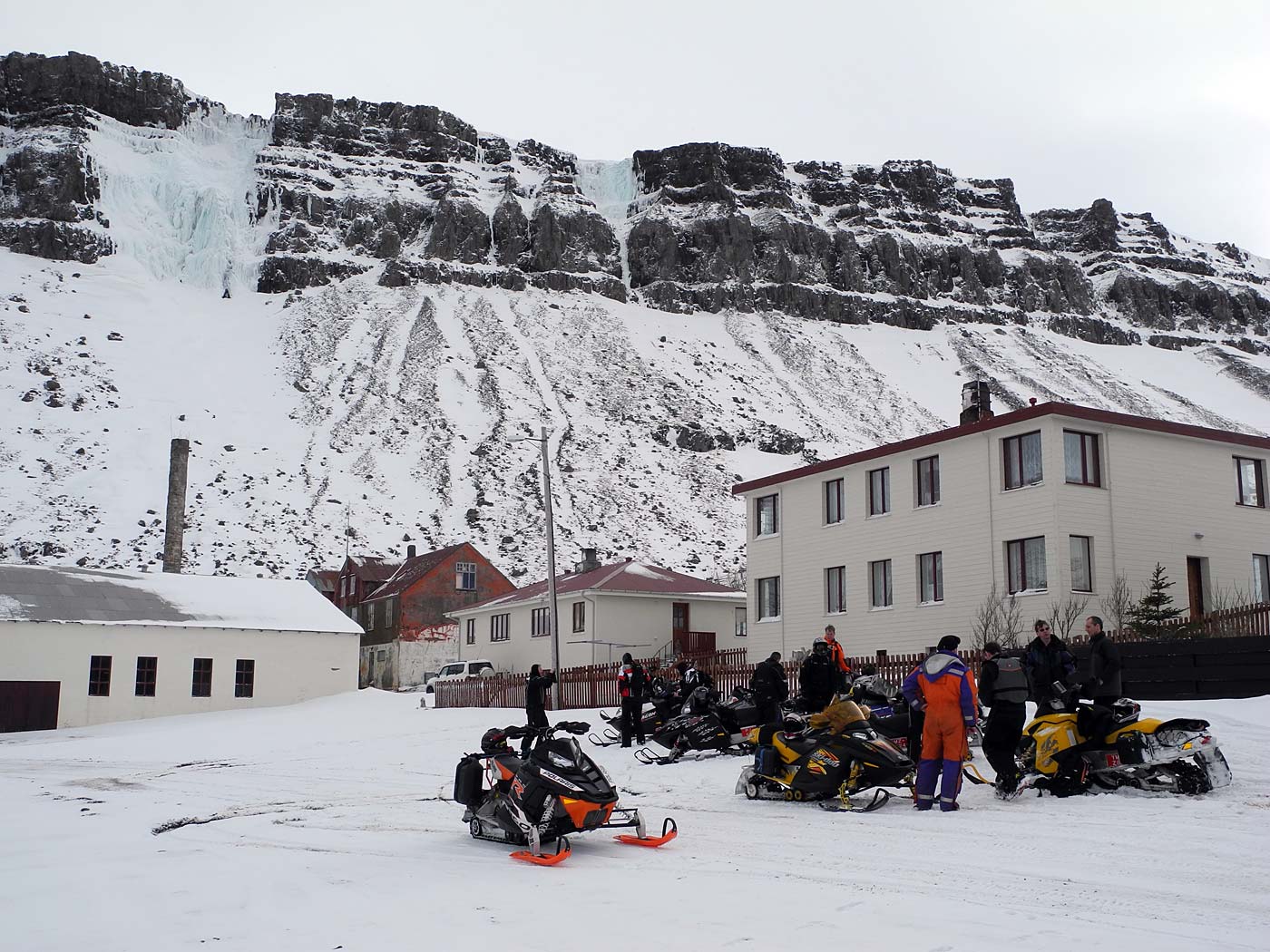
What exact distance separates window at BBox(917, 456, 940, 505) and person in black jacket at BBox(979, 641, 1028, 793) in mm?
17359

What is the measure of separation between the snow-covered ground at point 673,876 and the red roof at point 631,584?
23123 millimetres

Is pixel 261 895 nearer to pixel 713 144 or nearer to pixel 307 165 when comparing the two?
pixel 307 165

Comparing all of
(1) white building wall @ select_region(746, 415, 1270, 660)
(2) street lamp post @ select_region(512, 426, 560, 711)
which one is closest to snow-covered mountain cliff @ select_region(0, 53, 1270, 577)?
(2) street lamp post @ select_region(512, 426, 560, 711)

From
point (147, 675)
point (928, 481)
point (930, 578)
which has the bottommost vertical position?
point (147, 675)

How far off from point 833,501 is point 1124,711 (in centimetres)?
2070

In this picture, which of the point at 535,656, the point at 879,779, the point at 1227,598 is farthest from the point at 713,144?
the point at 879,779

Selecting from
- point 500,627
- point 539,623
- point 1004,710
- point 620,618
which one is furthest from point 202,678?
point 1004,710

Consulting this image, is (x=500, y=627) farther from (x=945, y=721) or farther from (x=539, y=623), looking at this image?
(x=945, y=721)

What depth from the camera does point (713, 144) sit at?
140 m

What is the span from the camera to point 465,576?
54.8 m

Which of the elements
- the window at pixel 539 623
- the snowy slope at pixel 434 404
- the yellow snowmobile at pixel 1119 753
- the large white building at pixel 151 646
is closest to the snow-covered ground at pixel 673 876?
the yellow snowmobile at pixel 1119 753

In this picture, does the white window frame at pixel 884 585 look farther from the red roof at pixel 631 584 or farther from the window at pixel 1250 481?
the red roof at pixel 631 584

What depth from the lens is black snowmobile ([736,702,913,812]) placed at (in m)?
11.3

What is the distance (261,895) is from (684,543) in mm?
64492
